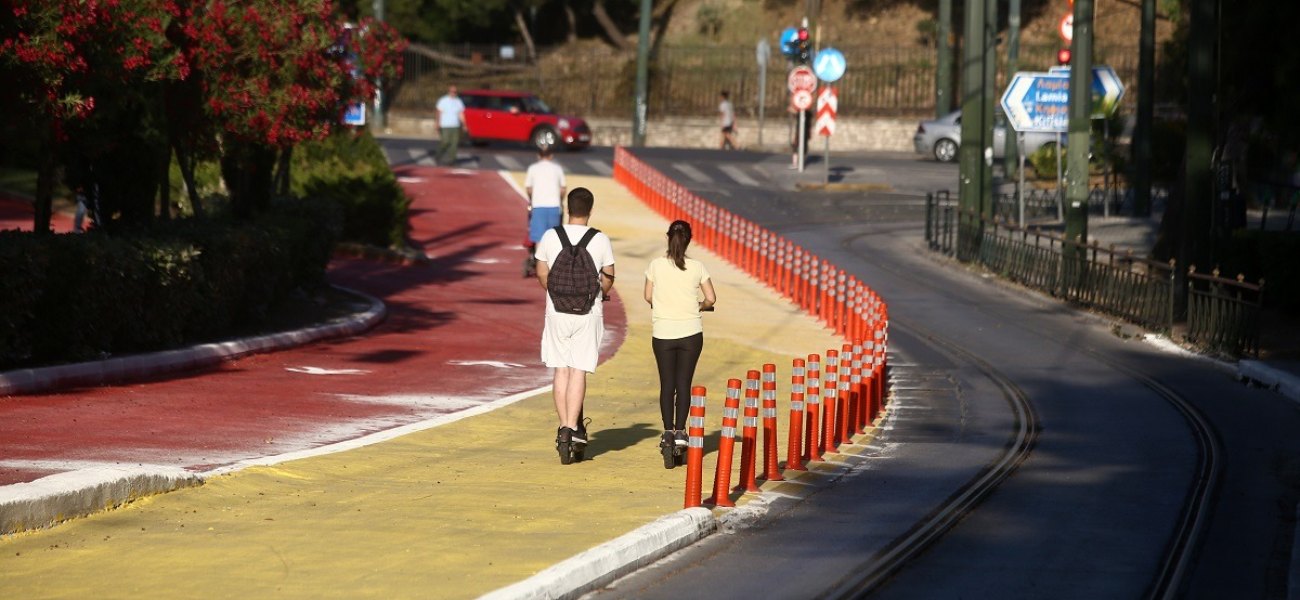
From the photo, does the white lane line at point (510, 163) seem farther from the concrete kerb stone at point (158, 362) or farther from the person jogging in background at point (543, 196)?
the concrete kerb stone at point (158, 362)

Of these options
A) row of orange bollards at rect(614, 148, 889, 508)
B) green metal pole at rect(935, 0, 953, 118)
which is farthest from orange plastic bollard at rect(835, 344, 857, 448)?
green metal pole at rect(935, 0, 953, 118)

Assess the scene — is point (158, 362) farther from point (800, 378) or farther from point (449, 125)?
point (449, 125)

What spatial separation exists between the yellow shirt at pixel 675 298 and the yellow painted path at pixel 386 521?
39.2 inches

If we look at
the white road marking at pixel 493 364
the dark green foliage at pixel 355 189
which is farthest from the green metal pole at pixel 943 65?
the white road marking at pixel 493 364

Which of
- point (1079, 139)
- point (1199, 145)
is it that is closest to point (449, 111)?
point (1079, 139)

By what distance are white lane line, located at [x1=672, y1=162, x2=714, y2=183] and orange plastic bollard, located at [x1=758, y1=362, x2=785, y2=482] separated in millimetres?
31930

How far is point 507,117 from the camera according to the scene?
54.6 metres

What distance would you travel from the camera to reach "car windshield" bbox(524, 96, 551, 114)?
54.6m

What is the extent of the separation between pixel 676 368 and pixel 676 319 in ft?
1.14

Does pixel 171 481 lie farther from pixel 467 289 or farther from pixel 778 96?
pixel 778 96

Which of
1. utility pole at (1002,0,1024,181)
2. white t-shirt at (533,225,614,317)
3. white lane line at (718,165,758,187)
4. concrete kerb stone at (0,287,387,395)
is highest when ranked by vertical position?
utility pole at (1002,0,1024,181)

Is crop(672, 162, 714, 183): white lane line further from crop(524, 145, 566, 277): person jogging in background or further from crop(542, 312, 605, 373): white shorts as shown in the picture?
crop(542, 312, 605, 373): white shorts

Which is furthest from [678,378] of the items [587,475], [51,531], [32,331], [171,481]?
[32,331]

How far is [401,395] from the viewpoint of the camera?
645 inches
